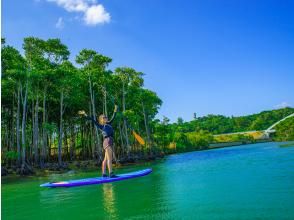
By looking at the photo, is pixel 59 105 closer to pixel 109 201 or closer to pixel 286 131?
pixel 109 201

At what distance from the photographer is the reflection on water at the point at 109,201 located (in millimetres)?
7083

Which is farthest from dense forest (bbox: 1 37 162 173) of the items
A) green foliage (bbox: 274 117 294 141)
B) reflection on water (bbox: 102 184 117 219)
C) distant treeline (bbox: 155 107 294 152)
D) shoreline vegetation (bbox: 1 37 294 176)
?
distant treeline (bbox: 155 107 294 152)

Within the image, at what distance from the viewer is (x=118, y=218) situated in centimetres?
655

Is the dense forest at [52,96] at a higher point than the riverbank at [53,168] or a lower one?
higher

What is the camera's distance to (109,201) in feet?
28.4

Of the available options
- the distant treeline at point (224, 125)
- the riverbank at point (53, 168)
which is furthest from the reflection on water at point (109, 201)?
the distant treeline at point (224, 125)

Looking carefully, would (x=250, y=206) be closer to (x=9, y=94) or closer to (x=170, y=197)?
(x=170, y=197)

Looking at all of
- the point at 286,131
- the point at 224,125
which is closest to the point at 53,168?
the point at 286,131

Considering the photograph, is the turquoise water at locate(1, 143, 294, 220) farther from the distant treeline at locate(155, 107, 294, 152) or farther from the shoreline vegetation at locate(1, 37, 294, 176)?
the distant treeline at locate(155, 107, 294, 152)

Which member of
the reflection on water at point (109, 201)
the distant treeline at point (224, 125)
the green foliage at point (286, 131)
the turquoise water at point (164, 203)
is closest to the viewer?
the turquoise water at point (164, 203)

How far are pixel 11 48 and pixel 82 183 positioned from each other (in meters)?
14.2

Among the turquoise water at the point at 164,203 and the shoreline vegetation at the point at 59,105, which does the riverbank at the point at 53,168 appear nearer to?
the shoreline vegetation at the point at 59,105

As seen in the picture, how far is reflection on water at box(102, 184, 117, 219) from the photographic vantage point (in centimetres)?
708

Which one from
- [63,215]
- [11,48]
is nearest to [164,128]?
[11,48]
